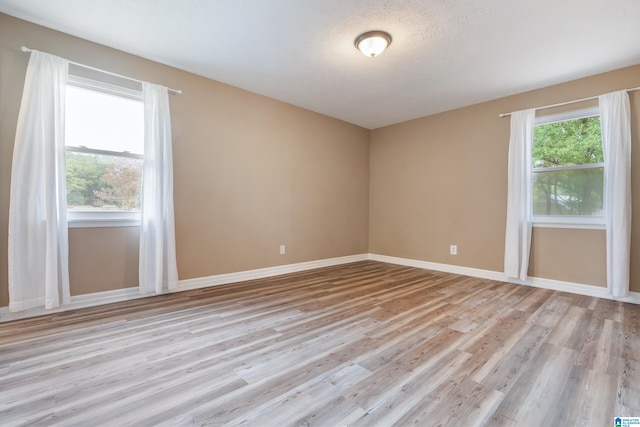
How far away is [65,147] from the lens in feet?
8.25

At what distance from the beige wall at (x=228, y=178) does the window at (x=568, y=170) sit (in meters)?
2.65

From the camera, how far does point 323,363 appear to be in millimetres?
1696

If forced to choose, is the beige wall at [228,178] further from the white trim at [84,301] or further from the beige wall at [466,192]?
the beige wall at [466,192]

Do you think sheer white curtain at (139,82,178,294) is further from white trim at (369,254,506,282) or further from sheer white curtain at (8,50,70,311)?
white trim at (369,254,506,282)

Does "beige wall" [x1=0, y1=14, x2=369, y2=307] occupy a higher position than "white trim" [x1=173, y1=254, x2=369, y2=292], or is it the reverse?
"beige wall" [x1=0, y1=14, x2=369, y2=307]

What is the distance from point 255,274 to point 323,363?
2.30 metres

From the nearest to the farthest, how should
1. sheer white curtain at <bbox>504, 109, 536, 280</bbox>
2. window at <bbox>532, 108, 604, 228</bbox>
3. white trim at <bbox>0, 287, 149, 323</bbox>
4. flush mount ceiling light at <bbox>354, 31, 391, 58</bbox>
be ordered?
white trim at <bbox>0, 287, 149, 323</bbox> < flush mount ceiling light at <bbox>354, 31, 391, 58</bbox> < window at <bbox>532, 108, 604, 228</bbox> < sheer white curtain at <bbox>504, 109, 536, 280</bbox>

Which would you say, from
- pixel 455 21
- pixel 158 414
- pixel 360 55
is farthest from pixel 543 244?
pixel 158 414

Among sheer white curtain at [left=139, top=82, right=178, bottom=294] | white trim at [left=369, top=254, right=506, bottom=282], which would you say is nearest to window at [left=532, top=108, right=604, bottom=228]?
white trim at [left=369, top=254, right=506, bottom=282]

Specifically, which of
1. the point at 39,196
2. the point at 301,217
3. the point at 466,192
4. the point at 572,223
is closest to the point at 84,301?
the point at 39,196

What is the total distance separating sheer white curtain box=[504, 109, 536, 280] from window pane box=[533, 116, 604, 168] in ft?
0.65

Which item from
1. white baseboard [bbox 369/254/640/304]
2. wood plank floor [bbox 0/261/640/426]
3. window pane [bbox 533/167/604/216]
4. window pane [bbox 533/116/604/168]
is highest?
window pane [bbox 533/116/604/168]

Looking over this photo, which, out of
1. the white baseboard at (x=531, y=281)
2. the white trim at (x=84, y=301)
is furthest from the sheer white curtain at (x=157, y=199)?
the white baseboard at (x=531, y=281)

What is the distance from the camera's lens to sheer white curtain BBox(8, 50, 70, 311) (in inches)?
→ 89.8
